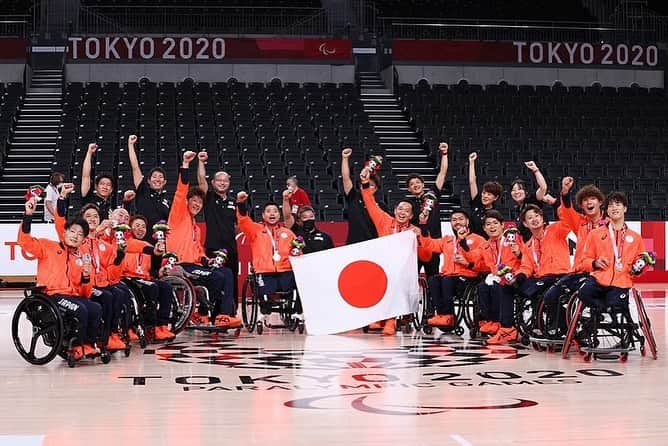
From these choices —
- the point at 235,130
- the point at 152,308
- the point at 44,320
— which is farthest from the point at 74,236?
the point at 235,130

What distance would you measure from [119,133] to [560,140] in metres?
9.31

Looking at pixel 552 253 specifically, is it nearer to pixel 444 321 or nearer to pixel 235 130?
→ pixel 444 321

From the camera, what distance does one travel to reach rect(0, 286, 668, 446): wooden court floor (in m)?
5.66

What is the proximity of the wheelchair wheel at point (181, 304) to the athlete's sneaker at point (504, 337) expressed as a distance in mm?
2894

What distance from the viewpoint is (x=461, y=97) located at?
25406mm

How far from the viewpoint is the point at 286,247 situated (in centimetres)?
1158

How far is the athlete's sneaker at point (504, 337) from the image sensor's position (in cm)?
Result: 1009

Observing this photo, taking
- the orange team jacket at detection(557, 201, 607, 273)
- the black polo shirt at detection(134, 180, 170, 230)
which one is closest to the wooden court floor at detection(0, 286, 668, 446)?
the orange team jacket at detection(557, 201, 607, 273)

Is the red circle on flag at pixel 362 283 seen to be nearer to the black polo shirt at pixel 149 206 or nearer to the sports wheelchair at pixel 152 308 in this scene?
the sports wheelchair at pixel 152 308

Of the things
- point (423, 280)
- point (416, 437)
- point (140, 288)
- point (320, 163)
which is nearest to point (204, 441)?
point (416, 437)

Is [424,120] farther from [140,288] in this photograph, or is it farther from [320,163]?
[140,288]

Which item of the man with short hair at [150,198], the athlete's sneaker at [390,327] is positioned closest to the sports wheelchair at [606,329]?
the athlete's sneaker at [390,327]

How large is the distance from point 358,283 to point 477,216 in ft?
4.82

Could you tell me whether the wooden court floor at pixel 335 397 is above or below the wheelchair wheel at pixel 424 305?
below
